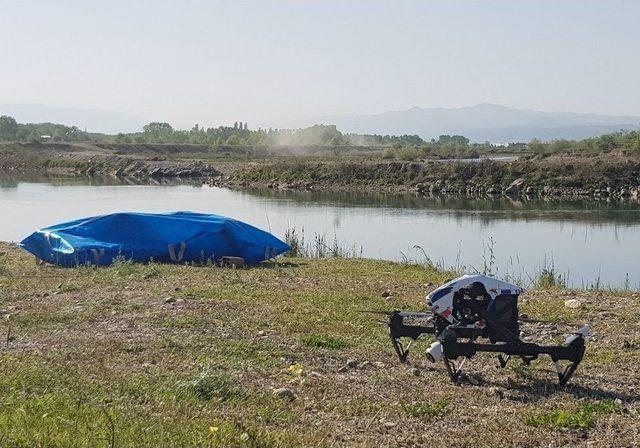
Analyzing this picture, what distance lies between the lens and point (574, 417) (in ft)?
21.4

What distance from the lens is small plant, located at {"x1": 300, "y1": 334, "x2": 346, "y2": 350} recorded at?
29.6ft

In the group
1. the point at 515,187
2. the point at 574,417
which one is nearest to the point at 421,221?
the point at 515,187

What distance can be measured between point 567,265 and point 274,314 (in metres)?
15.3

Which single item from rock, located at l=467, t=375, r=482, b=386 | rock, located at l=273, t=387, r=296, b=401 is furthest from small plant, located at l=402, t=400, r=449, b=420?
rock, located at l=273, t=387, r=296, b=401

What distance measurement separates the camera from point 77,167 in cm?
8362

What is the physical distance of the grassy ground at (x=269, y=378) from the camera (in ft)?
19.1

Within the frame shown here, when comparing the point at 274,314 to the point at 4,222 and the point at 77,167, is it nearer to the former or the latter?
the point at 4,222

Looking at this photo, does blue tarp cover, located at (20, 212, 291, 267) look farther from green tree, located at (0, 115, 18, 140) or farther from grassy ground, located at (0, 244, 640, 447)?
green tree, located at (0, 115, 18, 140)

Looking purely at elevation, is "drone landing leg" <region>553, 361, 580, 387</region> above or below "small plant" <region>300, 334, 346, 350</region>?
above

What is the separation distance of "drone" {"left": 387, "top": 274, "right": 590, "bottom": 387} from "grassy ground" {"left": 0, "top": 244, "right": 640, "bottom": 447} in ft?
0.99

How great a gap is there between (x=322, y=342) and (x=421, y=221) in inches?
1080

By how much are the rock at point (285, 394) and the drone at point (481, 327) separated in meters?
1.46

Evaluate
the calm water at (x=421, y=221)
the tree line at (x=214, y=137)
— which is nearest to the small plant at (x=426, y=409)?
the calm water at (x=421, y=221)

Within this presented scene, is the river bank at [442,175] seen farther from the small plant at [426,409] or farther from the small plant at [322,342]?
the small plant at [426,409]
